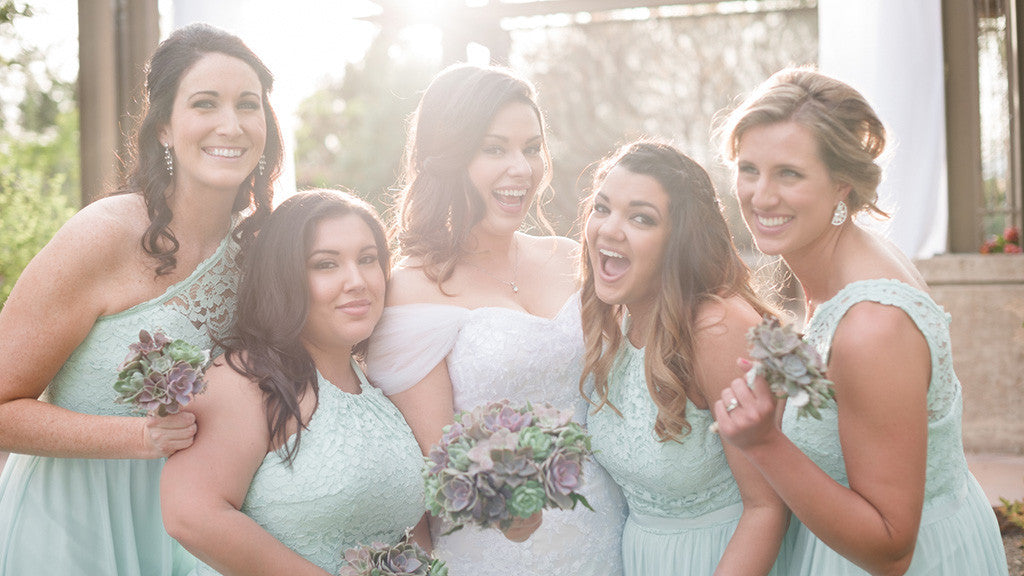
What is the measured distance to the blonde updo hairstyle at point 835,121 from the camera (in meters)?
2.44

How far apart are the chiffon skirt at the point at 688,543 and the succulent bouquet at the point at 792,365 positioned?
3.48 ft

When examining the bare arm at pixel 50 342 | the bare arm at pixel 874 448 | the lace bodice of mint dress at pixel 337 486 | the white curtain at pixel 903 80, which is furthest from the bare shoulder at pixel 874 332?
the white curtain at pixel 903 80

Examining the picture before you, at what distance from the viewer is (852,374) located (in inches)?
86.5

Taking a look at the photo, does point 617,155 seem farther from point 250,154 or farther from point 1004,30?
point 1004,30

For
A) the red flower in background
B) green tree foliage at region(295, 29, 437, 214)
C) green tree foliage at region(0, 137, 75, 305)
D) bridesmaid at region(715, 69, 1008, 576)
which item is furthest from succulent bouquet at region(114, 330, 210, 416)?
green tree foliage at region(295, 29, 437, 214)

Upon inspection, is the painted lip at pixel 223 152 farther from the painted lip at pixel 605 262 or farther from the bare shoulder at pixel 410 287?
the painted lip at pixel 605 262

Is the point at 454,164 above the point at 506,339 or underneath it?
above

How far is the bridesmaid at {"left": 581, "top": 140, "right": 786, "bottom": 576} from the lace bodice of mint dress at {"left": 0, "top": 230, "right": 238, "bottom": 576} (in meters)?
1.25

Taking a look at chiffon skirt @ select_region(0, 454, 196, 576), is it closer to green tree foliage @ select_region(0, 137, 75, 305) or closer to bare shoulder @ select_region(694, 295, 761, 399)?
bare shoulder @ select_region(694, 295, 761, 399)

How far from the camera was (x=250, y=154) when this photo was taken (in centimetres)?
296

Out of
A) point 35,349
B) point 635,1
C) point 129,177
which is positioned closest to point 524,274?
point 129,177

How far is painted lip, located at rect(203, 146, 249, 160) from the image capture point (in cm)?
288

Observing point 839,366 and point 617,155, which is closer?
point 839,366

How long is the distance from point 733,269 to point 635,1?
480 cm
